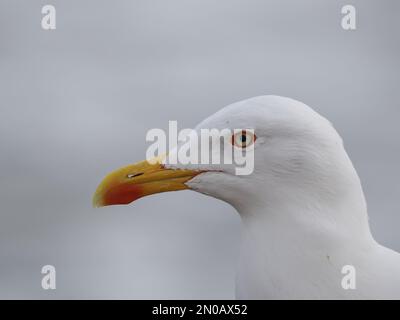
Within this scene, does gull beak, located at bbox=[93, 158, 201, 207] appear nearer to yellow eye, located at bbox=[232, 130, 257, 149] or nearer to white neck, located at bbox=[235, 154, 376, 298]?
yellow eye, located at bbox=[232, 130, 257, 149]

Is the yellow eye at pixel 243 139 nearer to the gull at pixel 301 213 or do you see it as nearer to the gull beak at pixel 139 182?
the gull at pixel 301 213

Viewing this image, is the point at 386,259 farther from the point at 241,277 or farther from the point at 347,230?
the point at 241,277

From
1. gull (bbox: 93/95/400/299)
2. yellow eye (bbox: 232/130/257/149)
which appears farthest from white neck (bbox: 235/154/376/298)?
yellow eye (bbox: 232/130/257/149)

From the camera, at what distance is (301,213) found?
3.10 m

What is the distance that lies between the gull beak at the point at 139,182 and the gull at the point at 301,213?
9.1 inches

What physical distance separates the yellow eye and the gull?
0.04 feet

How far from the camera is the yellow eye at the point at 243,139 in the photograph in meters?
3.17

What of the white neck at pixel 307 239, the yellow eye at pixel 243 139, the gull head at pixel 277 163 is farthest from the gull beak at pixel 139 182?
the white neck at pixel 307 239

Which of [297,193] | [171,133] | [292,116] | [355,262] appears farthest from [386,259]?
[171,133]

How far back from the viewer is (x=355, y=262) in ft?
10.3

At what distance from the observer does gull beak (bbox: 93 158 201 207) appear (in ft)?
11.0

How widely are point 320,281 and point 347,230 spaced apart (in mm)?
216

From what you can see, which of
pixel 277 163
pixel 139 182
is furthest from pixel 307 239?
pixel 139 182

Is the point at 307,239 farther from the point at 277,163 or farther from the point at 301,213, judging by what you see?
the point at 277,163
